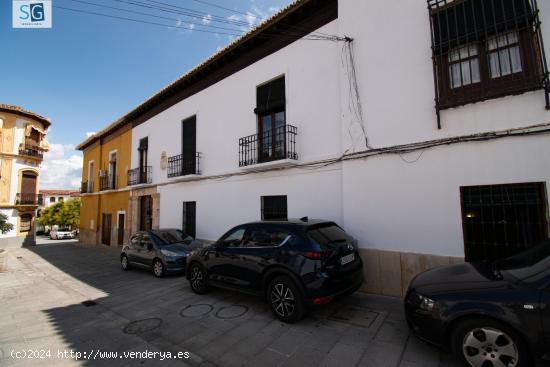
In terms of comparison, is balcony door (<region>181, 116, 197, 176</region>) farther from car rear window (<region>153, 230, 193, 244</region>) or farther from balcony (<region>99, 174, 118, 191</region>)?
balcony (<region>99, 174, 118, 191</region>)

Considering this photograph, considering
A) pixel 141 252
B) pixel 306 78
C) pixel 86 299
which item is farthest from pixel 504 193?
pixel 141 252

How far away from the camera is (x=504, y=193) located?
4.37m

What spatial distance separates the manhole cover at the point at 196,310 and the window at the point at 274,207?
9.98ft

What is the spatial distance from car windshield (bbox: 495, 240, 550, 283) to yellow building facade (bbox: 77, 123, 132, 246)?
1517 centimetres

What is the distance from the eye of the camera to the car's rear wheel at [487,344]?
2.43 meters

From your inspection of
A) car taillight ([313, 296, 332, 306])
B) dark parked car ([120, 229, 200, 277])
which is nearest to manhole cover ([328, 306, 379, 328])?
car taillight ([313, 296, 332, 306])

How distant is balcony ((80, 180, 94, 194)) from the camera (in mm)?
19155

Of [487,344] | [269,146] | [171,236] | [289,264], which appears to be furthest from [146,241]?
[487,344]

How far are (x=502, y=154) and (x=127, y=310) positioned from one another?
23.5 ft

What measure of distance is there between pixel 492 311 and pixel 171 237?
8.11 m

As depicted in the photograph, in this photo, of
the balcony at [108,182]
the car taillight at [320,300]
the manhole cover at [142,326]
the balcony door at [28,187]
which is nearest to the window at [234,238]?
the manhole cover at [142,326]

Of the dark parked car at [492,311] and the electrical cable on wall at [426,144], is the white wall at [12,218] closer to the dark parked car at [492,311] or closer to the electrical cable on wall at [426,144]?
the electrical cable on wall at [426,144]

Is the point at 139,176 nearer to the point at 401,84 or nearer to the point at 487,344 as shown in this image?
the point at 401,84

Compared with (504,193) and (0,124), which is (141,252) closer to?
(504,193)
